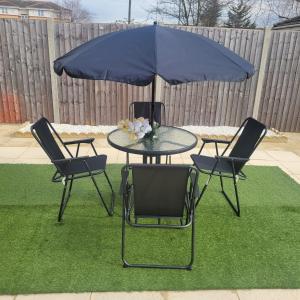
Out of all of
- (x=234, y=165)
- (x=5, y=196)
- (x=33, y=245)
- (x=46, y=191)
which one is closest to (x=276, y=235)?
(x=234, y=165)

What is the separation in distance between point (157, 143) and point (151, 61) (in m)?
0.96

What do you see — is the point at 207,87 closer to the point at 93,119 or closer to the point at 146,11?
the point at 93,119

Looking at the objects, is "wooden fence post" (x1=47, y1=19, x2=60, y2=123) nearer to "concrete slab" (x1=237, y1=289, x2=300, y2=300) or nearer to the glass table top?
the glass table top

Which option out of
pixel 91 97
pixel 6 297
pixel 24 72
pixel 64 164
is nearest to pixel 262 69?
pixel 91 97

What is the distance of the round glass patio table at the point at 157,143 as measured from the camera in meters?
2.62

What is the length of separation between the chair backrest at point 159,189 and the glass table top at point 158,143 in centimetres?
52

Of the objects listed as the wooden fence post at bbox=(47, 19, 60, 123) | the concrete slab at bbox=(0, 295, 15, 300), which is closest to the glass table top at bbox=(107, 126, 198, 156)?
the concrete slab at bbox=(0, 295, 15, 300)

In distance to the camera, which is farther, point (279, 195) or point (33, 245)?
point (279, 195)

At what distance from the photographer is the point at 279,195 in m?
3.46

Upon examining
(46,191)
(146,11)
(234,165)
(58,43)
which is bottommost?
(46,191)

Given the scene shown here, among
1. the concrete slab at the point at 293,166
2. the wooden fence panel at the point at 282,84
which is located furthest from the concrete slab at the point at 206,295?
the wooden fence panel at the point at 282,84

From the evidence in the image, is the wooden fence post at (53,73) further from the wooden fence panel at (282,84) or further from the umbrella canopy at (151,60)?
the wooden fence panel at (282,84)

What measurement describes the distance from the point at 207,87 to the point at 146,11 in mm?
14103

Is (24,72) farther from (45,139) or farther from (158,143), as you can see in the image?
(158,143)
